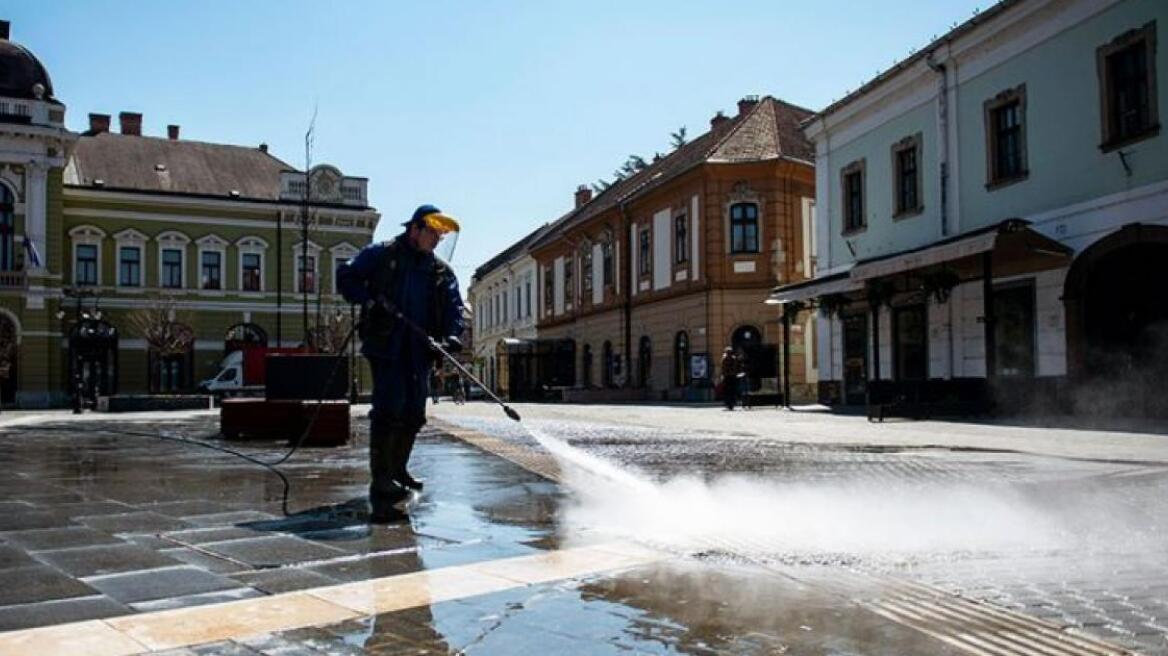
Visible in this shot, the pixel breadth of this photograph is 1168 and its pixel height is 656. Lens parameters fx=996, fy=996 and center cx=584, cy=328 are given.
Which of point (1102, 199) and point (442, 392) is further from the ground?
point (1102, 199)

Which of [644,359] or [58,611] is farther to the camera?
[644,359]

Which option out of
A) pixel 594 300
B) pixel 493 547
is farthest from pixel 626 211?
pixel 493 547

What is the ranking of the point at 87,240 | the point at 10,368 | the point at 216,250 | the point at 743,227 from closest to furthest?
the point at 743,227 < the point at 10,368 < the point at 87,240 < the point at 216,250

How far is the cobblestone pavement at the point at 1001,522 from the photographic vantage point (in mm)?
3820

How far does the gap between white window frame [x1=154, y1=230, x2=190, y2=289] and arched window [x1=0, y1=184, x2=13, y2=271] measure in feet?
24.1

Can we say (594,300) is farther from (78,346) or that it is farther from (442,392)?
(78,346)

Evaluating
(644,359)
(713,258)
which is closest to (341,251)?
(644,359)

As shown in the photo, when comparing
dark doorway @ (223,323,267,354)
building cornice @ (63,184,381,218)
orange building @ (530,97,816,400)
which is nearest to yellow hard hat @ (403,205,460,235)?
orange building @ (530,97,816,400)

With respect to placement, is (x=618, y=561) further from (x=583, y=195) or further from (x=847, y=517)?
(x=583, y=195)

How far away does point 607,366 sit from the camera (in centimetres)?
4694

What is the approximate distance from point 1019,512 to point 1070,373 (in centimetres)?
Result: 1542

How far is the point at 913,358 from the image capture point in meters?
25.7

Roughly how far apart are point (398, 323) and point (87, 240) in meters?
50.7

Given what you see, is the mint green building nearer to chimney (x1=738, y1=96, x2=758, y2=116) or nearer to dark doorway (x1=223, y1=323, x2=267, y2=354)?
chimney (x1=738, y1=96, x2=758, y2=116)
